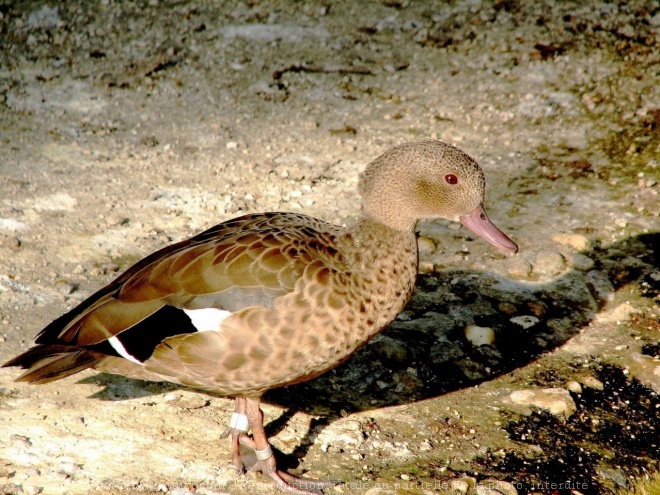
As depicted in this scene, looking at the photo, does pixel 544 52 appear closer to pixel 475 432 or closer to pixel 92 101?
pixel 92 101

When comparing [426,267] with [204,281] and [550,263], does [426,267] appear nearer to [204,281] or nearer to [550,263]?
[550,263]

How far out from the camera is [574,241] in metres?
5.47

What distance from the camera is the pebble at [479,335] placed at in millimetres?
4738

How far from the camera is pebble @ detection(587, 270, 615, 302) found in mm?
5090

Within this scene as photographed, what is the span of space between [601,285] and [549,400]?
3.76ft

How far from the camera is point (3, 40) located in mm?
7191

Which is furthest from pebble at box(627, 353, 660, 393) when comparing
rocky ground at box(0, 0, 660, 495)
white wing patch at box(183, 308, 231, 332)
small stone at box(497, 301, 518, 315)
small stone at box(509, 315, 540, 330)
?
white wing patch at box(183, 308, 231, 332)

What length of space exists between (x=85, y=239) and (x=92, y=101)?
1.72 m

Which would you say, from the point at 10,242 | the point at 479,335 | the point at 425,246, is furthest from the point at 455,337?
the point at 10,242

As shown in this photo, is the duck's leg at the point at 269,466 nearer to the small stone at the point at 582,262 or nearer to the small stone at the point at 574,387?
the small stone at the point at 574,387

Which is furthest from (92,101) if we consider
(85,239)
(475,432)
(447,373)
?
Answer: (475,432)

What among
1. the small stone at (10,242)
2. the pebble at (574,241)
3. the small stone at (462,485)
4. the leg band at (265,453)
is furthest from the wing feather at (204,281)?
the pebble at (574,241)

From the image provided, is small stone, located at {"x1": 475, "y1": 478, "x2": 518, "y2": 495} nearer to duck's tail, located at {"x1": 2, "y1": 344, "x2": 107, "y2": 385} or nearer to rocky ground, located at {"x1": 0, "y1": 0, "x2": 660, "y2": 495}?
rocky ground, located at {"x1": 0, "y1": 0, "x2": 660, "y2": 495}

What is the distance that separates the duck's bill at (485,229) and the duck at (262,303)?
4.1 inches
